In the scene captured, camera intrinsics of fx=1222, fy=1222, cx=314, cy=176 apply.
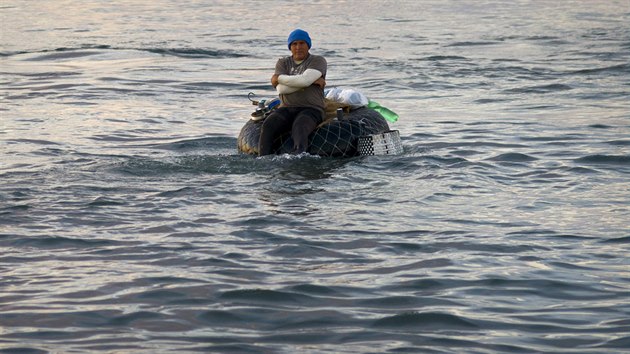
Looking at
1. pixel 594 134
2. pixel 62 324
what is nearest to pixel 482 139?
pixel 594 134

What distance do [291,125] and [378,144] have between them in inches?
43.6

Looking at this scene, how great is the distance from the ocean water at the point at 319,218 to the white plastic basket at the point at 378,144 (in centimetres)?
16

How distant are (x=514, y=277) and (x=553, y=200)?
3.27 metres

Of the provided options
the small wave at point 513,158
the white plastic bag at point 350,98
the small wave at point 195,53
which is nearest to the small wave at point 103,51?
the small wave at point 195,53

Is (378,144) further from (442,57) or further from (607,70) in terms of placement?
(442,57)

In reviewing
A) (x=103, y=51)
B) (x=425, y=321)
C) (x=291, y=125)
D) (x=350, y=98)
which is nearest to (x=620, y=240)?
(x=425, y=321)

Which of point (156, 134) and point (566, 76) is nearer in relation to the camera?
point (156, 134)

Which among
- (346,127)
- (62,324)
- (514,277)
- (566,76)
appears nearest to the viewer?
(62,324)

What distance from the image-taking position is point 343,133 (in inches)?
591

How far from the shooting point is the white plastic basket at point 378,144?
1509 centimetres

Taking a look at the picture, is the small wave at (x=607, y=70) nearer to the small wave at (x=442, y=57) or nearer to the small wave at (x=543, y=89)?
the small wave at (x=543, y=89)

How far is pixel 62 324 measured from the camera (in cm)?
858

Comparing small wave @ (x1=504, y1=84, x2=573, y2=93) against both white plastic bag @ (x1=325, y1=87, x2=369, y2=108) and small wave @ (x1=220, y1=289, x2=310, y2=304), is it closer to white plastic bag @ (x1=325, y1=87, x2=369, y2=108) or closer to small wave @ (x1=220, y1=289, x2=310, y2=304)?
white plastic bag @ (x1=325, y1=87, x2=369, y2=108)

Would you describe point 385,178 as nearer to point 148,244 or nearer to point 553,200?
point 553,200
